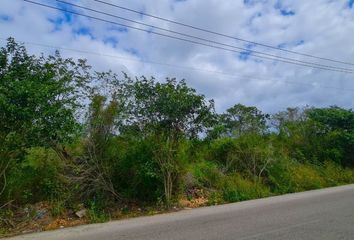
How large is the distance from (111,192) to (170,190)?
207 cm

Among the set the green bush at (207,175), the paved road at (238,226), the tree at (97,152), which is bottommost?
the paved road at (238,226)

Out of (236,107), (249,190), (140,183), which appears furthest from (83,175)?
(236,107)

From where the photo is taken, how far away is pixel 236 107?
45.9m

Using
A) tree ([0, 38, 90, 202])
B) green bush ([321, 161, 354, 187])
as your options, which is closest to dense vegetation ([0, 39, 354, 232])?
tree ([0, 38, 90, 202])

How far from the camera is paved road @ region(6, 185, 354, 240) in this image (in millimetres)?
8383

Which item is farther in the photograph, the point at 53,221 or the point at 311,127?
the point at 311,127

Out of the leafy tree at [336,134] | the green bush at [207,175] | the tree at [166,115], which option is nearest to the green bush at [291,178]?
the green bush at [207,175]

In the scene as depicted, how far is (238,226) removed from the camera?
31.0ft

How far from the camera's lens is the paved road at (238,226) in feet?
27.5

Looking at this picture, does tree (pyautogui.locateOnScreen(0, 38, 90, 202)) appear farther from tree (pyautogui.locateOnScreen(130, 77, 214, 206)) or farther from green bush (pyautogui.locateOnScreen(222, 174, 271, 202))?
Answer: green bush (pyautogui.locateOnScreen(222, 174, 271, 202))

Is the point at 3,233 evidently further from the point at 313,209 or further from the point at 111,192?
the point at 313,209

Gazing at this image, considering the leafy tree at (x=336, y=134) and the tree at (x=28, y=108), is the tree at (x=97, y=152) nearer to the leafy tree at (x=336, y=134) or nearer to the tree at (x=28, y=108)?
the tree at (x=28, y=108)

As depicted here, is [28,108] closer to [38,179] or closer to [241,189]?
[38,179]

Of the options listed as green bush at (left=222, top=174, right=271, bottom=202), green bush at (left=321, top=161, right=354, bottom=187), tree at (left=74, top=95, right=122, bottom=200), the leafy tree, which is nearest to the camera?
tree at (left=74, top=95, right=122, bottom=200)
